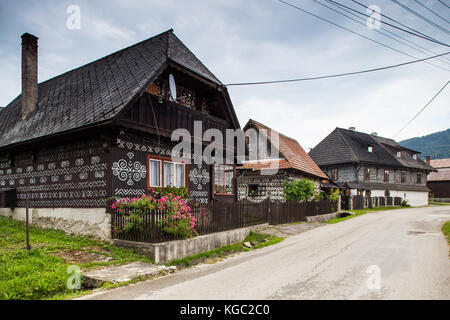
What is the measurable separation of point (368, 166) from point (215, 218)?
32.9 m

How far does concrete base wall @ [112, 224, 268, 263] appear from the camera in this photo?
Answer: 8852 millimetres

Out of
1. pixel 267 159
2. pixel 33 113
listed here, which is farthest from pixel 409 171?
pixel 33 113

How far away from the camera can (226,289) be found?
6070 millimetres

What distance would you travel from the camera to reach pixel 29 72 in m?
15.5

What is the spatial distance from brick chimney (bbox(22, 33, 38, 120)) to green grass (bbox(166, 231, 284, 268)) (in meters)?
11.1

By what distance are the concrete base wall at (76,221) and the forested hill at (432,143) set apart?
163210 millimetres

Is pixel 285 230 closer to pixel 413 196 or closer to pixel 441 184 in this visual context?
pixel 413 196

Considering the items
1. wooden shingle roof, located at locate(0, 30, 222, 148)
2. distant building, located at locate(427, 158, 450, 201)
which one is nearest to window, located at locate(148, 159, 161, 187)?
wooden shingle roof, located at locate(0, 30, 222, 148)

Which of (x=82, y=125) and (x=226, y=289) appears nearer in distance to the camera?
(x=226, y=289)

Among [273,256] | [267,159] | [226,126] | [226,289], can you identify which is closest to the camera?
[226,289]

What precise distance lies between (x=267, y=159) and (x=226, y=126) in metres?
9.86

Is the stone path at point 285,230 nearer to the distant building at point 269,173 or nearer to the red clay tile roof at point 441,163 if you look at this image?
the distant building at point 269,173

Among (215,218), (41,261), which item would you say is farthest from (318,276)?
(41,261)
